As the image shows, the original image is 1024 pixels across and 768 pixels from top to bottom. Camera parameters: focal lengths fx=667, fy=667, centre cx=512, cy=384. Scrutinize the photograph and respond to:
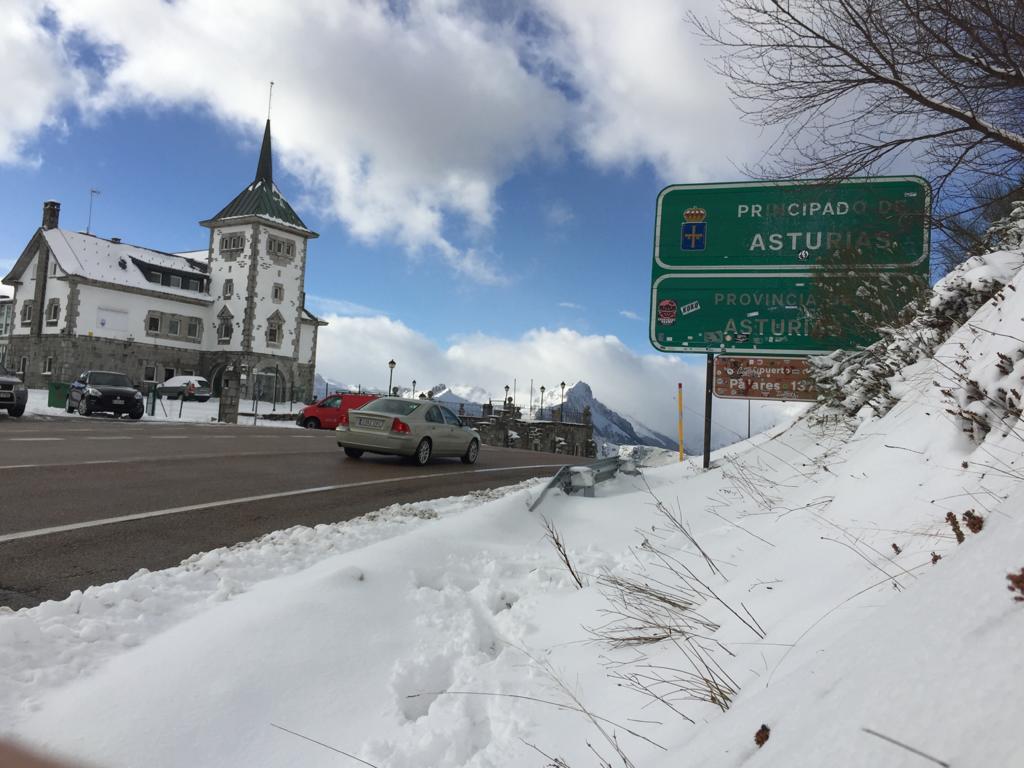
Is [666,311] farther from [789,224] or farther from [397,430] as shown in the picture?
[397,430]

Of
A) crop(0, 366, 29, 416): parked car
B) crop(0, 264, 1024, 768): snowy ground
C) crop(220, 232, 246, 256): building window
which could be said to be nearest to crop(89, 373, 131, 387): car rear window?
crop(0, 366, 29, 416): parked car

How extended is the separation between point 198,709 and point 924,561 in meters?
2.61

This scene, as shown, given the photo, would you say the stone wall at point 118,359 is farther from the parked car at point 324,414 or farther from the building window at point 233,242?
the parked car at point 324,414

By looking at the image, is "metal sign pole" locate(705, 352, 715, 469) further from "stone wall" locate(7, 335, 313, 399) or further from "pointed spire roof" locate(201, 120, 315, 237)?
"pointed spire roof" locate(201, 120, 315, 237)

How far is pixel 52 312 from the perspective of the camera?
149ft

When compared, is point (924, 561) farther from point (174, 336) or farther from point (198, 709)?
point (174, 336)

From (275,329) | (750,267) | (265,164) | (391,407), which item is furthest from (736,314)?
(265,164)

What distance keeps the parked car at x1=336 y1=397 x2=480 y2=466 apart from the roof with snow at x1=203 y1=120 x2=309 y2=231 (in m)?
40.8

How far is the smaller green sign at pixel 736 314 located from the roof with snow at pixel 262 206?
45575 mm

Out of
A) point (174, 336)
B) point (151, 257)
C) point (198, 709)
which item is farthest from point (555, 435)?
point (198, 709)

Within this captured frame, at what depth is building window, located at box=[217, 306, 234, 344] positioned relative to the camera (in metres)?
49.8

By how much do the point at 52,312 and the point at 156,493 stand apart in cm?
4686

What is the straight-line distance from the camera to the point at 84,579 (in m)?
4.41

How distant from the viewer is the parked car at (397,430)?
13.3 m
